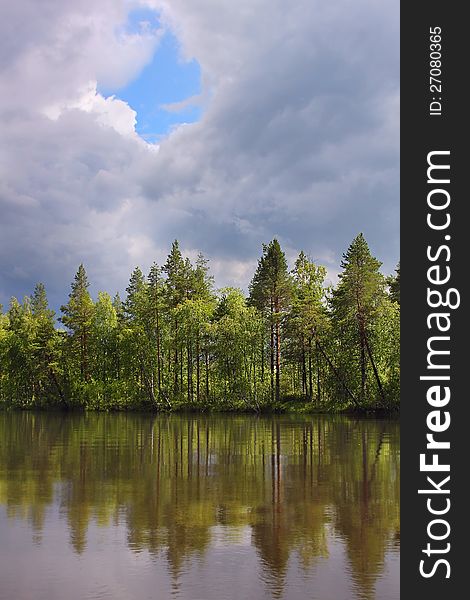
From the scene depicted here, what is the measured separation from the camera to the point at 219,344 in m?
81.4

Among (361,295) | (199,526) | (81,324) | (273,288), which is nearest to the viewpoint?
(199,526)

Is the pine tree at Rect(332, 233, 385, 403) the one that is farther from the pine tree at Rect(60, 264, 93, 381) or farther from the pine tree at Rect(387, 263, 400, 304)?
the pine tree at Rect(60, 264, 93, 381)

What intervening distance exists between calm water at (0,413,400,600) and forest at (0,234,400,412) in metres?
39.4

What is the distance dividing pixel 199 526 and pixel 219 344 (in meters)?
66.0

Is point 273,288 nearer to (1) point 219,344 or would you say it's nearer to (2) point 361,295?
(1) point 219,344

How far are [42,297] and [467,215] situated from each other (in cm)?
11962

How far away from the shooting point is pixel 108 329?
94.7m

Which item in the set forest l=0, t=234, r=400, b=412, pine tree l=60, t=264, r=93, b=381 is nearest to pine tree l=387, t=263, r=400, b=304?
forest l=0, t=234, r=400, b=412

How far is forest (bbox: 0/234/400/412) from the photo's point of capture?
68.6 metres

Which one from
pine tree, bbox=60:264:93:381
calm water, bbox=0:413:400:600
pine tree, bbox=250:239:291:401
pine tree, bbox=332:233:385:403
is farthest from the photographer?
pine tree, bbox=60:264:93:381

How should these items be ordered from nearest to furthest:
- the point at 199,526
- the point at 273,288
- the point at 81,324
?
the point at 199,526 → the point at 273,288 → the point at 81,324

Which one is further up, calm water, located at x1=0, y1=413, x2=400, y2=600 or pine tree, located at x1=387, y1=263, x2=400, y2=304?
pine tree, located at x1=387, y1=263, x2=400, y2=304

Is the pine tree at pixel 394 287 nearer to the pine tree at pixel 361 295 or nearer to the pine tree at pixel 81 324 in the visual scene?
the pine tree at pixel 361 295

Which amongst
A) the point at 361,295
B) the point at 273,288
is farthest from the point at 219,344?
the point at 361,295
